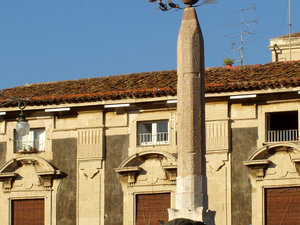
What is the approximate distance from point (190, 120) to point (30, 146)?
15655 millimetres

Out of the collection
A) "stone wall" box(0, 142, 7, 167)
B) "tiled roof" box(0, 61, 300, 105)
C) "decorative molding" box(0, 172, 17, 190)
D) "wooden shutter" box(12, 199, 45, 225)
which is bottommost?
"wooden shutter" box(12, 199, 45, 225)

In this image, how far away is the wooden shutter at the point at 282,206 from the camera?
122 feet

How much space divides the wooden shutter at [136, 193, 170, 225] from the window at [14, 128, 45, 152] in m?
3.90

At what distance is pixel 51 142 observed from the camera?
40719mm

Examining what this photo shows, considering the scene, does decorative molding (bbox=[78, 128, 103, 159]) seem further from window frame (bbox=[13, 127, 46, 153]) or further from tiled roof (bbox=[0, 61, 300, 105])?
window frame (bbox=[13, 127, 46, 153])

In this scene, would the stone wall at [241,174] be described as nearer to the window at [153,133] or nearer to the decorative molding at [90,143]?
the window at [153,133]

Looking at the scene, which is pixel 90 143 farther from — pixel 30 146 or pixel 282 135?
pixel 282 135

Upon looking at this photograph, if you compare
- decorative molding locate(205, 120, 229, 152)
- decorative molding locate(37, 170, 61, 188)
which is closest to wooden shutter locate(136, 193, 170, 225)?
decorative molding locate(205, 120, 229, 152)

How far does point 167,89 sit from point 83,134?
336 cm

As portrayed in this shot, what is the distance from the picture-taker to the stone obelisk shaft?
25672 mm

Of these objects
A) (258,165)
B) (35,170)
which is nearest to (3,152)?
(35,170)

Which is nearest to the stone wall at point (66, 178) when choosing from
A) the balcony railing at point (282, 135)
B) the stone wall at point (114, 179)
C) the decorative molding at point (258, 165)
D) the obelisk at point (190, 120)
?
the stone wall at point (114, 179)

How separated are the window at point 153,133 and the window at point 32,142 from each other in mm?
3468

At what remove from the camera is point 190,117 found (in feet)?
85.7
